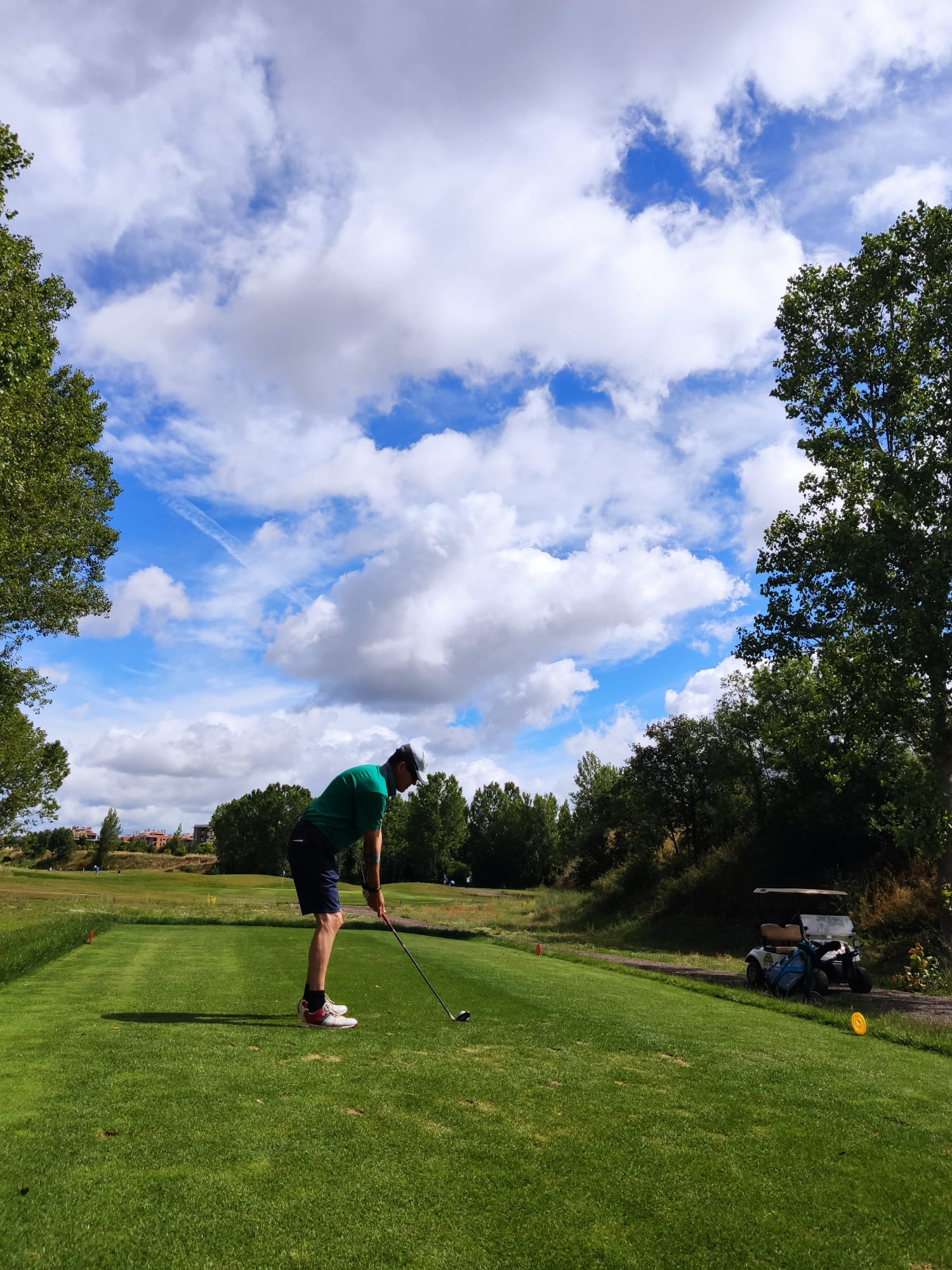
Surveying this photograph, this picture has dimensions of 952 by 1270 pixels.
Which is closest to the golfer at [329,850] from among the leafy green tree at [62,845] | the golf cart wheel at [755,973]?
the golf cart wheel at [755,973]

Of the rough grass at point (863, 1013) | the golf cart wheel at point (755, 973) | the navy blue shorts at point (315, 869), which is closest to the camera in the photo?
the navy blue shorts at point (315, 869)

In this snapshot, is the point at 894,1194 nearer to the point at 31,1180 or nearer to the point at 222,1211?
the point at 222,1211

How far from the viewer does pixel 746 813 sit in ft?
113

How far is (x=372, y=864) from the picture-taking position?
20.6 ft

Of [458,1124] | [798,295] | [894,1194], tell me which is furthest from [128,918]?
[798,295]

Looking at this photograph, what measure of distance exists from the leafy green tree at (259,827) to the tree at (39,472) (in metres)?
79.7

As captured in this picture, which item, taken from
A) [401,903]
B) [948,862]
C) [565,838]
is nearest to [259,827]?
[565,838]

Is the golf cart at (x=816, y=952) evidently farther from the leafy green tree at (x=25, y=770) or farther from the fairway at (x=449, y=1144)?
the leafy green tree at (x=25, y=770)

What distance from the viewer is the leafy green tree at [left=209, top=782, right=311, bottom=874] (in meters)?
104

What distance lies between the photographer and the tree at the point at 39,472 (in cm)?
1566

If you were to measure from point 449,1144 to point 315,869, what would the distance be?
292 centimetres

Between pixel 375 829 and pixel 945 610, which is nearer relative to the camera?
pixel 375 829

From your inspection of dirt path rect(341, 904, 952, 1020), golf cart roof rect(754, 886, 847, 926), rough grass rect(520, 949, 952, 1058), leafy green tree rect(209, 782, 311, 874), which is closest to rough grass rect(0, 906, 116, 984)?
rough grass rect(520, 949, 952, 1058)

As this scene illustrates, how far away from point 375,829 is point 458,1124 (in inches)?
107
